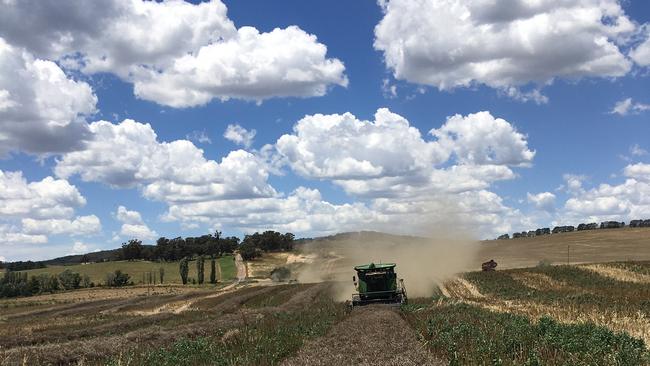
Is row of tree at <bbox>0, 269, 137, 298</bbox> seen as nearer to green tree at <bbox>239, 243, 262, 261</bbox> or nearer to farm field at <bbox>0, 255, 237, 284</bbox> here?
farm field at <bbox>0, 255, 237, 284</bbox>

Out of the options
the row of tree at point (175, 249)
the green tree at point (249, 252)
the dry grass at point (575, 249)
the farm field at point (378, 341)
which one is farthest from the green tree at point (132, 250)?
the farm field at point (378, 341)

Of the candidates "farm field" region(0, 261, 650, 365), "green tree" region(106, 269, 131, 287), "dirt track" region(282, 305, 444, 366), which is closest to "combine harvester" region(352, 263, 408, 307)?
"farm field" region(0, 261, 650, 365)

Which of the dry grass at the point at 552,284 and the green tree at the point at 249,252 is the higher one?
the green tree at the point at 249,252

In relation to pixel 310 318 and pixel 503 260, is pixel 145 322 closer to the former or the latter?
pixel 310 318

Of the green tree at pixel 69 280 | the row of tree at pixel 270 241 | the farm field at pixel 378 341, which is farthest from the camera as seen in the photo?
the row of tree at pixel 270 241

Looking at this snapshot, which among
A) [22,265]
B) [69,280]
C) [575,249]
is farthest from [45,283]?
[575,249]

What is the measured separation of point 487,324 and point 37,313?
52.9 metres

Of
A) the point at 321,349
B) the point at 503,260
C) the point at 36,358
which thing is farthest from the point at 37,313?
the point at 503,260

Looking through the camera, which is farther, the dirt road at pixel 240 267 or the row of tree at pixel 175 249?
the row of tree at pixel 175 249

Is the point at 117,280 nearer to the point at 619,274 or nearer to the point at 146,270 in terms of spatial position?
the point at 146,270

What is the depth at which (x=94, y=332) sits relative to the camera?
31.5 meters

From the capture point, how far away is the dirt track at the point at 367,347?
14.7 m

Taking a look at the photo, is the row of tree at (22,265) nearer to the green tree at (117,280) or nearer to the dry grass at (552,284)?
the green tree at (117,280)

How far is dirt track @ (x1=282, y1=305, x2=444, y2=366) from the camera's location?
14.7 m
